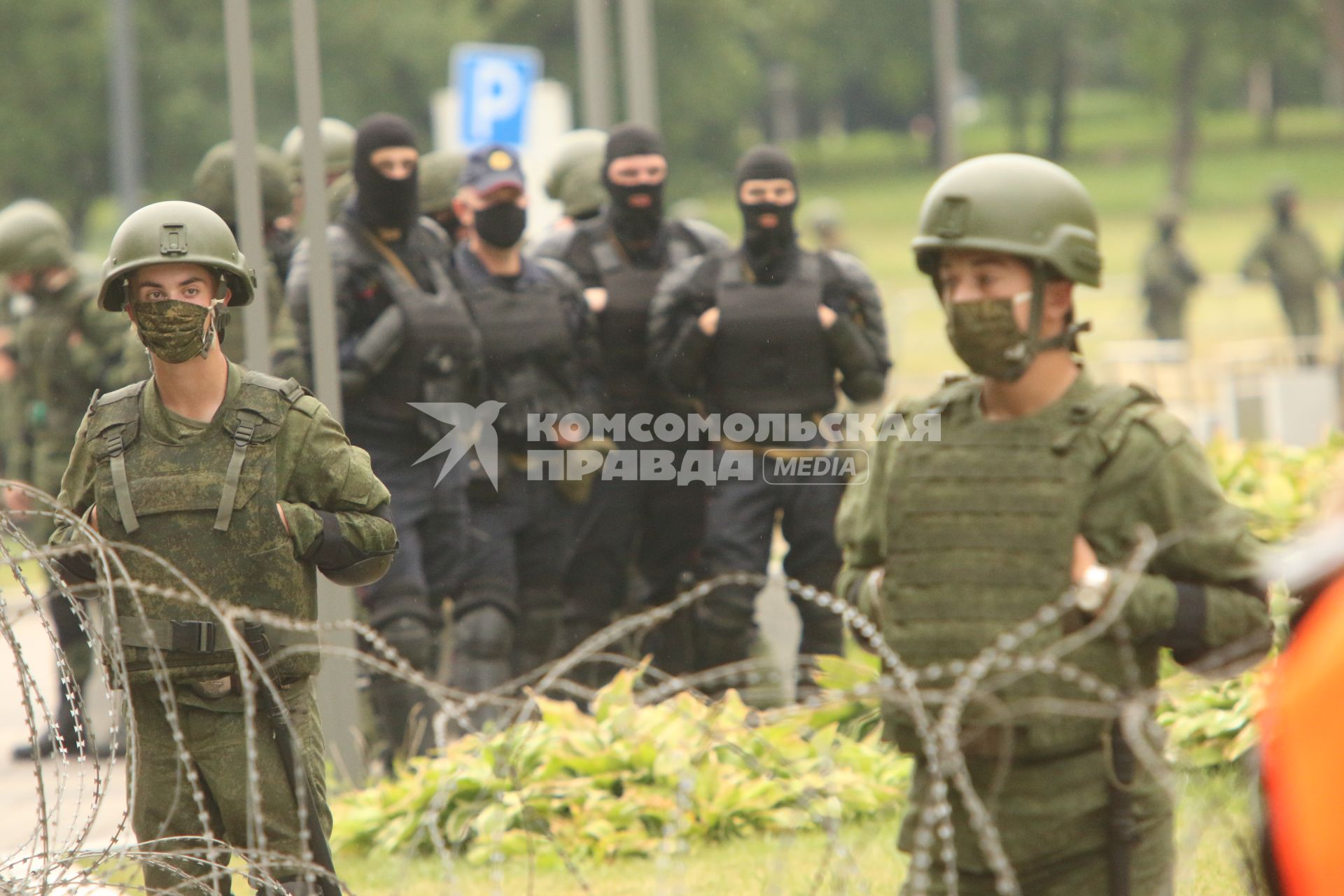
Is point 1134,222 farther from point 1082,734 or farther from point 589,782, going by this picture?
point 1082,734

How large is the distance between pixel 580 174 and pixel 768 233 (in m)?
1.77

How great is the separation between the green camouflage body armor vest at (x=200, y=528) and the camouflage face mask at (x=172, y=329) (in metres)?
0.16

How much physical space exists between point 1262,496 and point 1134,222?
29.3m

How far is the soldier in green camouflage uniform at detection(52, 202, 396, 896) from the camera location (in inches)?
154

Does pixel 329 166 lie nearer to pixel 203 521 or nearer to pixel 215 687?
pixel 203 521

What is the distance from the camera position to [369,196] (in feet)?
23.6

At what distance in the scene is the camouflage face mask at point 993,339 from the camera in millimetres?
3373

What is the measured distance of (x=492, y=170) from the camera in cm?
787

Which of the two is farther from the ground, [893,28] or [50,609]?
[893,28]

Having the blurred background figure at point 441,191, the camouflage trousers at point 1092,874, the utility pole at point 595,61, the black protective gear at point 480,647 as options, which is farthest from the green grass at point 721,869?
the utility pole at point 595,61

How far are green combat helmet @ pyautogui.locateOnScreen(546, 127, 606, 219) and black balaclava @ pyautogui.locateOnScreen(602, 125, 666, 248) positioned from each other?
1.86 ft

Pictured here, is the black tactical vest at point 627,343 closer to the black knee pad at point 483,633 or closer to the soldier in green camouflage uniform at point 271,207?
the black knee pad at point 483,633

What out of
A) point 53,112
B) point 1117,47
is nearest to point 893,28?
point 53,112

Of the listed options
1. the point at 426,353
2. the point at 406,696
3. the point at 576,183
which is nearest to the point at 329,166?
the point at 576,183
